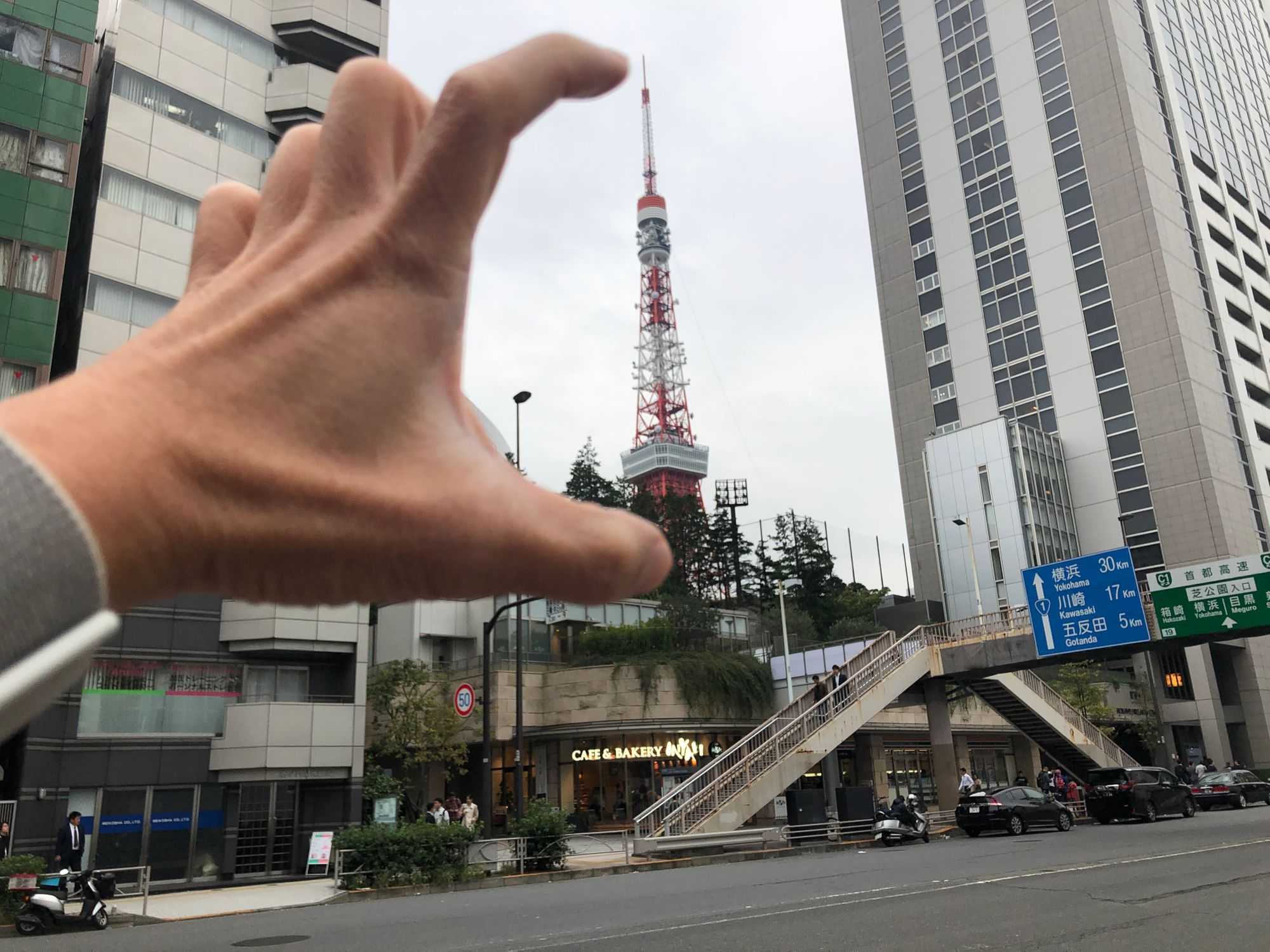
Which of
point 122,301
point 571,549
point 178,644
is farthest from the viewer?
point 122,301

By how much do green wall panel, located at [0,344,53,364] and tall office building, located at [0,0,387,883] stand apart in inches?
4.9

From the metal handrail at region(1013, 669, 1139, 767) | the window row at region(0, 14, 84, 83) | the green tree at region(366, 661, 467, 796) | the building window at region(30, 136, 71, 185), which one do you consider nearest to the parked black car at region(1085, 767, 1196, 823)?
the metal handrail at region(1013, 669, 1139, 767)

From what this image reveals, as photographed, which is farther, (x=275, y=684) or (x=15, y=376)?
(x=275, y=684)

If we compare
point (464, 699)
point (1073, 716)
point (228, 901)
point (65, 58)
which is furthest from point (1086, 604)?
point (65, 58)

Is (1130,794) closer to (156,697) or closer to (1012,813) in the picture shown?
(1012,813)

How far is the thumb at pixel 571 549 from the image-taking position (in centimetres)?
151

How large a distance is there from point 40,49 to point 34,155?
10.6 ft

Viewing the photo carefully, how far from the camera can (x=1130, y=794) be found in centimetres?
2586

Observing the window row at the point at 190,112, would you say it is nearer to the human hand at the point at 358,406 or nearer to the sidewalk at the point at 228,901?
the sidewalk at the point at 228,901

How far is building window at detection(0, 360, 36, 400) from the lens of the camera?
76.3ft

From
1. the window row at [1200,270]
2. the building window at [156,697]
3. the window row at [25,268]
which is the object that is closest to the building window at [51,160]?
the window row at [25,268]

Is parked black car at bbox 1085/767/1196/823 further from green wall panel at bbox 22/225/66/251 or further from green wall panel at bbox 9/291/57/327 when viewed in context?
green wall panel at bbox 22/225/66/251

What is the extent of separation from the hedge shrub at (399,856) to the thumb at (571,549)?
1869 cm

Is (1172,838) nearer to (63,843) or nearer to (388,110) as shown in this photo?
(63,843)
